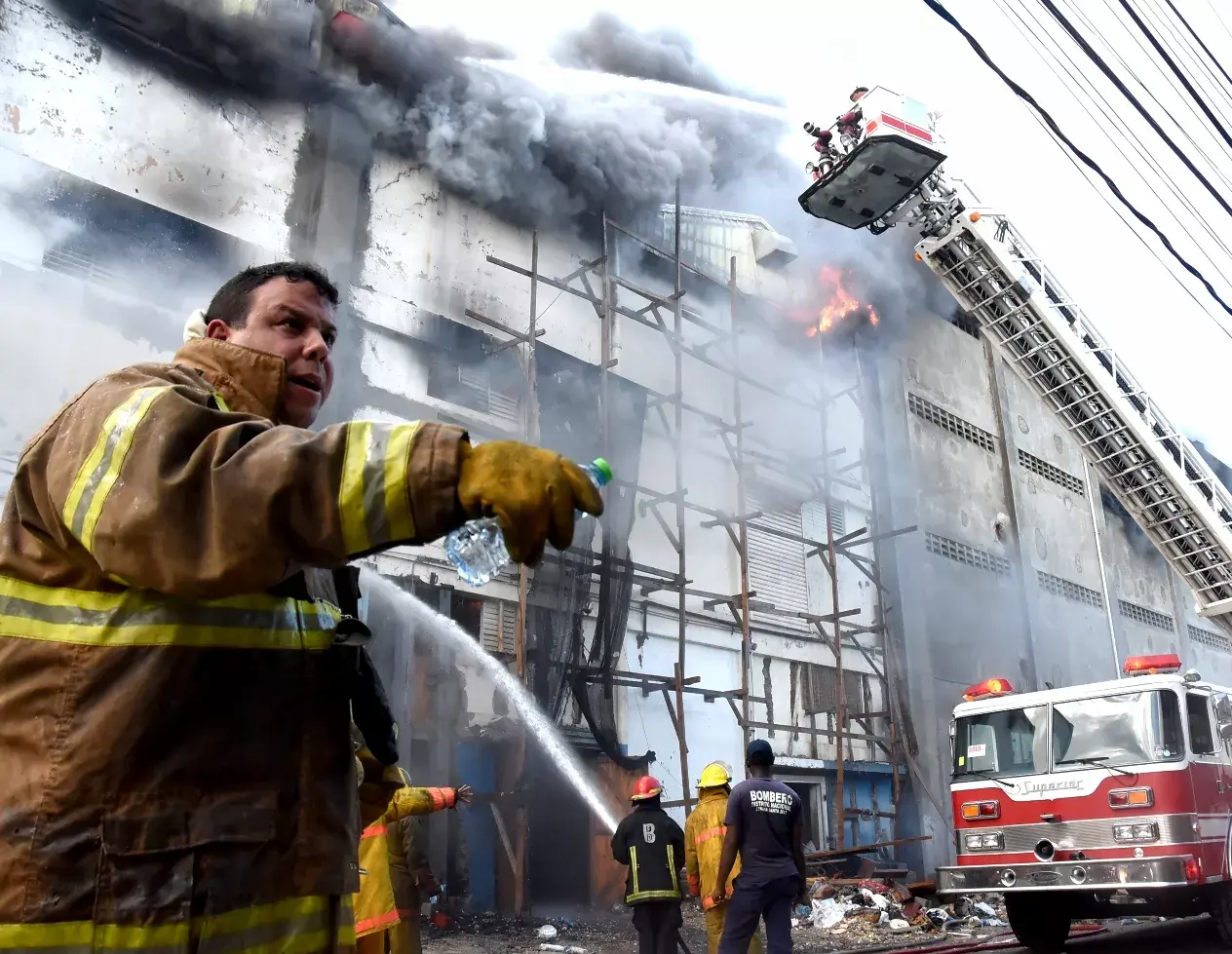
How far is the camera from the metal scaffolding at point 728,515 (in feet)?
39.8

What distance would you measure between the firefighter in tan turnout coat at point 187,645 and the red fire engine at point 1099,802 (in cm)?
674

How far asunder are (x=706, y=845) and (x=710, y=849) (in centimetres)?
4

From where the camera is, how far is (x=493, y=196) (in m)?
12.5

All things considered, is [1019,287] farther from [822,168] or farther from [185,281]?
[185,281]

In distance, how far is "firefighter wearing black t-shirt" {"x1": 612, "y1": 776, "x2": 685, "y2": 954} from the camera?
638 centimetres

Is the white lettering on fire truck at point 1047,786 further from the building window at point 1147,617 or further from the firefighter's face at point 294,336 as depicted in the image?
the building window at point 1147,617

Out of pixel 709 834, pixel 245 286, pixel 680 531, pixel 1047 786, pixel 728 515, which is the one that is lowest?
pixel 709 834

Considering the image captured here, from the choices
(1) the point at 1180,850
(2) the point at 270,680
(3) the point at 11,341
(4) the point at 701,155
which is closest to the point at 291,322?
(2) the point at 270,680

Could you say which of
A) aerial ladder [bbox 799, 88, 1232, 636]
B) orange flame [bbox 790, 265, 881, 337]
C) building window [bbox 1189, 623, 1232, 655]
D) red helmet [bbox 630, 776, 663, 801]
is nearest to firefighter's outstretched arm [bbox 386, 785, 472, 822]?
red helmet [bbox 630, 776, 663, 801]

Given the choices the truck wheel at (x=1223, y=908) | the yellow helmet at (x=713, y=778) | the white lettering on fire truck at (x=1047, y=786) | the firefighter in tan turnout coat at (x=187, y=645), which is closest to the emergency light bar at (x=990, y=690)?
the white lettering on fire truck at (x=1047, y=786)

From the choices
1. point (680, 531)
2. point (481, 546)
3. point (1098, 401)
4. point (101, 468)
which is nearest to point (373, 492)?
point (481, 546)

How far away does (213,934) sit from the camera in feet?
4.13

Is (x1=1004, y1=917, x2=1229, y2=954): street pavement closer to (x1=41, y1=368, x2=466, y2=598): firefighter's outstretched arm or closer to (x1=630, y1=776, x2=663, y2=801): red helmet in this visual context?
(x1=630, y1=776, x2=663, y2=801): red helmet

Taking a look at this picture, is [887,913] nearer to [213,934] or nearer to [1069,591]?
[213,934]
